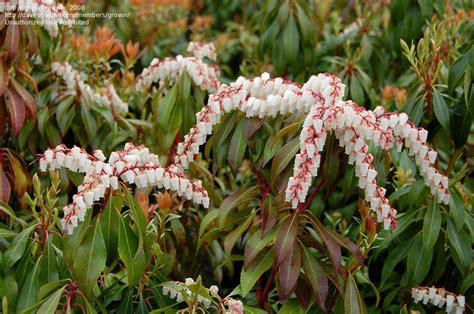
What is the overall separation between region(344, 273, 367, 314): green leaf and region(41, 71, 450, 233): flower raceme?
0.94ft

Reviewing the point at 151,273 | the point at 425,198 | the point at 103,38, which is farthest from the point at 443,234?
the point at 103,38

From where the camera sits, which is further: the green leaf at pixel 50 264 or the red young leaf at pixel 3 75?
the red young leaf at pixel 3 75

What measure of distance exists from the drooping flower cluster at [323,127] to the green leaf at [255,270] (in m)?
0.36

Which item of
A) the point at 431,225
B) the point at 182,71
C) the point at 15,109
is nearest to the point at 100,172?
the point at 15,109

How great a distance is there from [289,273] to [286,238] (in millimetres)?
133

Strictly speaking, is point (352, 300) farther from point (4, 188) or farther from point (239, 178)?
point (239, 178)

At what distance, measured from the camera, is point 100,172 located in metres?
2.81

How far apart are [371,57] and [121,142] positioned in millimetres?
2106

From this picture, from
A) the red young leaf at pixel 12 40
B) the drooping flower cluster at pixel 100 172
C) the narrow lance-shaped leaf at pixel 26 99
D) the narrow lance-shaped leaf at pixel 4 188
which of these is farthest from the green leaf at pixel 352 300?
the red young leaf at pixel 12 40

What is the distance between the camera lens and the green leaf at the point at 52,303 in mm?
2795

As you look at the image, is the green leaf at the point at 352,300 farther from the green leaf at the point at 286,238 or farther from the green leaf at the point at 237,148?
the green leaf at the point at 237,148

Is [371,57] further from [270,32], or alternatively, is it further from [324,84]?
[324,84]

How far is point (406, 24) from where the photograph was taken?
481 centimetres

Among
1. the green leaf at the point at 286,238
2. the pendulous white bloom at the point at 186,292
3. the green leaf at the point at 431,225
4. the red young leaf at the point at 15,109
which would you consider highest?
the red young leaf at the point at 15,109
